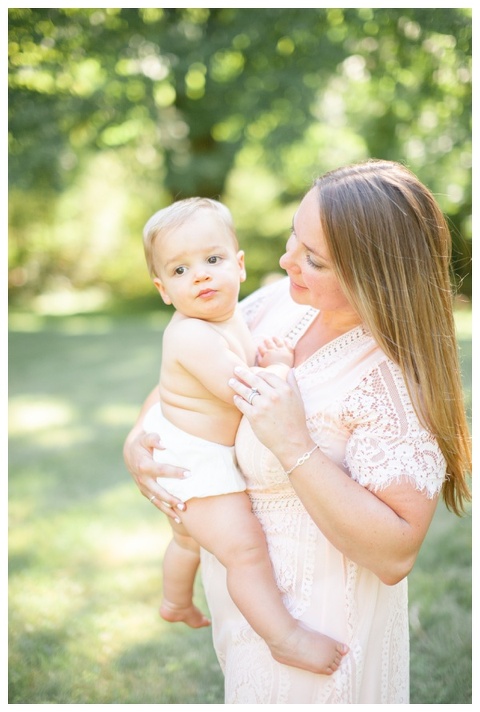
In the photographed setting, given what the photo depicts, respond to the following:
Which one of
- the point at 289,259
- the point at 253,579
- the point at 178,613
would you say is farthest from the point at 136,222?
the point at 253,579

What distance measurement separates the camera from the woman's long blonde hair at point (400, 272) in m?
1.84

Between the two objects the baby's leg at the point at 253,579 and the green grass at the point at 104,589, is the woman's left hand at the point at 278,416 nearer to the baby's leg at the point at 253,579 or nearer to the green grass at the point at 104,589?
the baby's leg at the point at 253,579

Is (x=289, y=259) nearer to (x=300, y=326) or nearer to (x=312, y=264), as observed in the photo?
(x=312, y=264)

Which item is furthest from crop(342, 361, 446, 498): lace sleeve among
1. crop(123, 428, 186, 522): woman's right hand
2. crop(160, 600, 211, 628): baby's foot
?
crop(160, 600, 211, 628): baby's foot

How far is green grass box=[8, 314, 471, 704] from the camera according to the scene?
10.7 ft

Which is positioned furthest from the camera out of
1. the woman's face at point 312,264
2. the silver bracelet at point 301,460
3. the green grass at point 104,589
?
the green grass at point 104,589

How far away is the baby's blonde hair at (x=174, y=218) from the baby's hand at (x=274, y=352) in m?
0.37

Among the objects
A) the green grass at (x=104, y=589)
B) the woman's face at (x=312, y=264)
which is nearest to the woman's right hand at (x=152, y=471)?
the woman's face at (x=312, y=264)

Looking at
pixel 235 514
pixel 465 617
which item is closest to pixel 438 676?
pixel 465 617

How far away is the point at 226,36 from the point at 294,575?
10163mm

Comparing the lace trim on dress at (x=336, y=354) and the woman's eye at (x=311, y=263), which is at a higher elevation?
the woman's eye at (x=311, y=263)

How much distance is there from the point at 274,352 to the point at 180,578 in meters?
0.93
